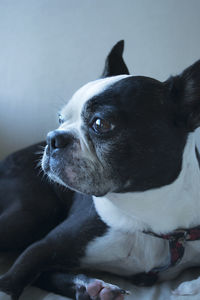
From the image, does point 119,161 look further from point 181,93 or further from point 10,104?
point 10,104

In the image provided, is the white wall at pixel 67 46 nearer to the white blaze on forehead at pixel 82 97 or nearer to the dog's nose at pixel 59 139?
the white blaze on forehead at pixel 82 97

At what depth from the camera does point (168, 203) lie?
3.86ft

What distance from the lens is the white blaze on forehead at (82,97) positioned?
3.70 ft

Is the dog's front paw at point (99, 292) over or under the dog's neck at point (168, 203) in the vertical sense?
under

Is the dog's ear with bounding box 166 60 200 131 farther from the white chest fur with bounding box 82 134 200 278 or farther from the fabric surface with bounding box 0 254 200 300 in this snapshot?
the fabric surface with bounding box 0 254 200 300

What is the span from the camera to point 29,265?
1230 millimetres

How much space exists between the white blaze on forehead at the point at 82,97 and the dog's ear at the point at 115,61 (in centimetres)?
20

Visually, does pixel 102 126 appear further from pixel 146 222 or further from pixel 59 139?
pixel 146 222

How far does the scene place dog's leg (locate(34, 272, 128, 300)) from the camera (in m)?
1.07

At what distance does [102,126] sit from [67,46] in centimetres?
104

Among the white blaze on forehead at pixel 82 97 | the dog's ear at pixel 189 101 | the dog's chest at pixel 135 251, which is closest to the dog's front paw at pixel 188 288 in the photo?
the dog's chest at pixel 135 251

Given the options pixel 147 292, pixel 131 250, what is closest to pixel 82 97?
pixel 131 250

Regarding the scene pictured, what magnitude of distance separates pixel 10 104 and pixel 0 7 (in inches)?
20.4

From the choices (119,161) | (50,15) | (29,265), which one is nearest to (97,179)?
(119,161)
